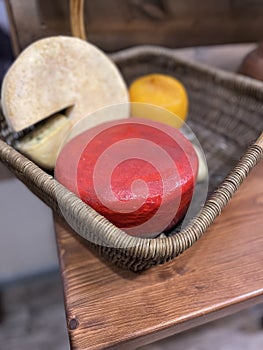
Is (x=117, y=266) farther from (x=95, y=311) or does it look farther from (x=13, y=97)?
(x=13, y=97)

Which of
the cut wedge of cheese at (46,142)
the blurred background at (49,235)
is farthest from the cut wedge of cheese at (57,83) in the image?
the blurred background at (49,235)

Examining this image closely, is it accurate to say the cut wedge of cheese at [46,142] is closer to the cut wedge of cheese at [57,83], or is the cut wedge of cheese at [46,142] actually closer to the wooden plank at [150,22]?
the cut wedge of cheese at [57,83]

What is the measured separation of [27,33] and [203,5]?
0.29 meters

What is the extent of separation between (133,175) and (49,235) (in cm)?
44

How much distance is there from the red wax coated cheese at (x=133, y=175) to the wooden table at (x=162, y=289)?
0.05 metres

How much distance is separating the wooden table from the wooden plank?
13.2 inches

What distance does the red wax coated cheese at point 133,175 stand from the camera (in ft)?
1.10

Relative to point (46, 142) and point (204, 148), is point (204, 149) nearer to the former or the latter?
point (204, 148)

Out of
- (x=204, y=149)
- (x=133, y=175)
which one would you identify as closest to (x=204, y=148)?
(x=204, y=149)

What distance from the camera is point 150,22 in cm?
63

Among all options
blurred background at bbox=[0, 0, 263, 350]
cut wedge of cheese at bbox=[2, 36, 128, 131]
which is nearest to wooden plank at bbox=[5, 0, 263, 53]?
blurred background at bbox=[0, 0, 263, 350]

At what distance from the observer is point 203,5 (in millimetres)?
629

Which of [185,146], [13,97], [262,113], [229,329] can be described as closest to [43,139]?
[13,97]

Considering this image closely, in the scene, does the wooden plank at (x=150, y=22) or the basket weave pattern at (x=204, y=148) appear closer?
the basket weave pattern at (x=204, y=148)
